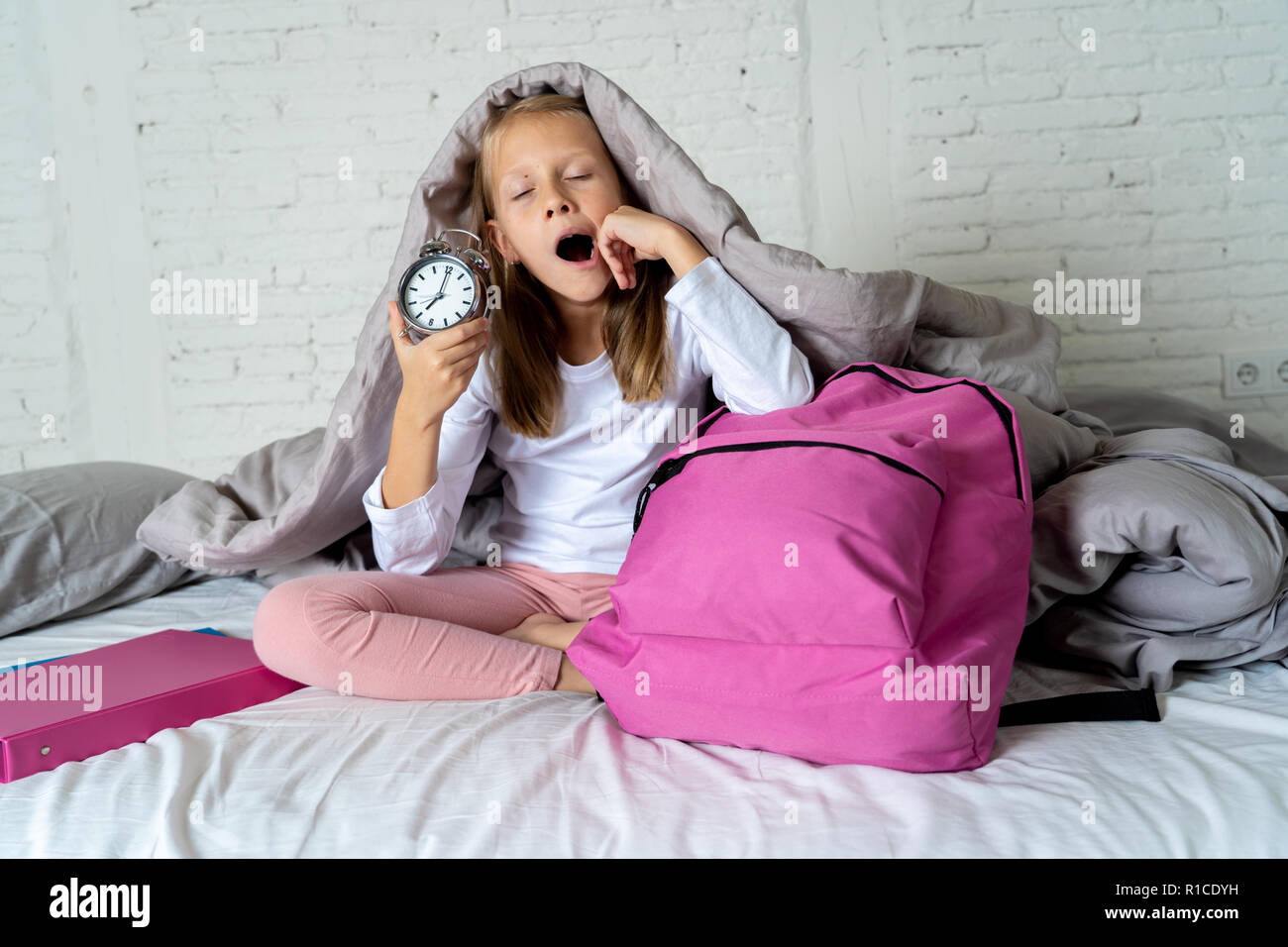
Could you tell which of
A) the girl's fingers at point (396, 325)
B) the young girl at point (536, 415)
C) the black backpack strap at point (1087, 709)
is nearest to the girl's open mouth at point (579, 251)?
the young girl at point (536, 415)

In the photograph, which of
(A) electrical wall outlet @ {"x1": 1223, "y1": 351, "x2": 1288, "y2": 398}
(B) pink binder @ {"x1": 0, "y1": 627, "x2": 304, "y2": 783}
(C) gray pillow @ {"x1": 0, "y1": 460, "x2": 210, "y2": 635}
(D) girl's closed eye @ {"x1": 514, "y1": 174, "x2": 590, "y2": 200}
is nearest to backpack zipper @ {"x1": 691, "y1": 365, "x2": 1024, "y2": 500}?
(D) girl's closed eye @ {"x1": 514, "y1": 174, "x2": 590, "y2": 200}

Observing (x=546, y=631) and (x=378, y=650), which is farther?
(x=546, y=631)

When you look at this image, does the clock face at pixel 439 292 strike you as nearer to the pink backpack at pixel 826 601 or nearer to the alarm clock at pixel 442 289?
the alarm clock at pixel 442 289

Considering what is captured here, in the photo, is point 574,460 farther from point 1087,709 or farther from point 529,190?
point 1087,709

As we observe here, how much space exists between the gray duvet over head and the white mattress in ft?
1.59

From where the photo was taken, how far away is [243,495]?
5.72 feet

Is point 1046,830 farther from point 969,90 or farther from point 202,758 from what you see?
point 969,90

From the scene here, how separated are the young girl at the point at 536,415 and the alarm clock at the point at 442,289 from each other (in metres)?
0.02

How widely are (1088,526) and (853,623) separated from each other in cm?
41

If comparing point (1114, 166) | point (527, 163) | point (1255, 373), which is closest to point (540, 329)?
point (527, 163)

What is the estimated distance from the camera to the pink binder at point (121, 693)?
1010mm

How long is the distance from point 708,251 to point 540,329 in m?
0.27

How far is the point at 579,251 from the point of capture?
54.6 inches

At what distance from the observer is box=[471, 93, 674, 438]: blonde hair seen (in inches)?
54.8
